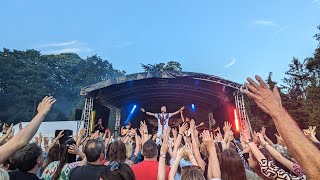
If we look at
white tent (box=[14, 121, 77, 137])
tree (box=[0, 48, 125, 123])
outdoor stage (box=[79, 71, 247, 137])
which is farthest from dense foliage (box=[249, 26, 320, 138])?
tree (box=[0, 48, 125, 123])

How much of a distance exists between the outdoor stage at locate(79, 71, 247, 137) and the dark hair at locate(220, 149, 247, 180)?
9054mm

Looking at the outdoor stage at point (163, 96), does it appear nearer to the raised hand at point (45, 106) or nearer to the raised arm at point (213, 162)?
the raised arm at point (213, 162)

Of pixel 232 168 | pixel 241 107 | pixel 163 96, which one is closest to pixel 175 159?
pixel 232 168

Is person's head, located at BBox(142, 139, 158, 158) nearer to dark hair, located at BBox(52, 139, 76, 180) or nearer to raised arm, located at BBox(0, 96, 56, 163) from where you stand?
dark hair, located at BBox(52, 139, 76, 180)

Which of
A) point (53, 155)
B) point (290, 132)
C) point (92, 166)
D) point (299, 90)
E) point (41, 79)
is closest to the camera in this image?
point (290, 132)

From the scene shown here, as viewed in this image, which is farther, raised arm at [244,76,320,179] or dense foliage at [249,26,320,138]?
dense foliage at [249,26,320,138]

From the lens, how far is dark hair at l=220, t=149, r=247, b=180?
2.42 metres

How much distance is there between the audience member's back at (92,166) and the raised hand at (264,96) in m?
1.73

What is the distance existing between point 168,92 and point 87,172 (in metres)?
11.8

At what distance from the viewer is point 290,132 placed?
4.05 feet

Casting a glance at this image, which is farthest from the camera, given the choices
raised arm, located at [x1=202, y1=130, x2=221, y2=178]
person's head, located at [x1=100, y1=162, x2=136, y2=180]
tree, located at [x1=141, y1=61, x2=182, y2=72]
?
tree, located at [x1=141, y1=61, x2=182, y2=72]

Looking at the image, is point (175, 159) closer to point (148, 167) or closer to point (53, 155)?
point (148, 167)

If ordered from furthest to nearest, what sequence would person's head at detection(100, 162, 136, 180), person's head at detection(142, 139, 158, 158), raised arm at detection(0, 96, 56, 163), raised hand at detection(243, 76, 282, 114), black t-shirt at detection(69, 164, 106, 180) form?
1. person's head at detection(142, 139, 158, 158)
2. black t-shirt at detection(69, 164, 106, 180)
3. person's head at detection(100, 162, 136, 180)
4. raised arm at detection(0, 96, 56, 163)
5. raised hand at detection(243, 76, 282, 114)

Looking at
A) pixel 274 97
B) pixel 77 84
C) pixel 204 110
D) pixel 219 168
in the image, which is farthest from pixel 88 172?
pixel 77 84
